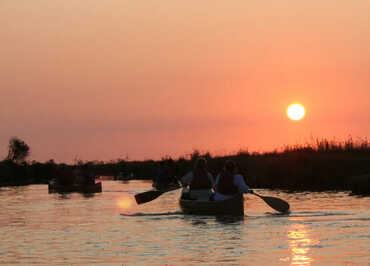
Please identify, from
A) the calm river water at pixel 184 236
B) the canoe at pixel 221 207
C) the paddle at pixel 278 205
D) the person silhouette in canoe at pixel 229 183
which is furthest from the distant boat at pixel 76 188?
the person silhouette in canoe at pixel 229 183

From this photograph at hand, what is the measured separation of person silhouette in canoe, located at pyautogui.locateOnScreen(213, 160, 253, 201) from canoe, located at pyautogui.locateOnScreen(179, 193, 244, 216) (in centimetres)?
25

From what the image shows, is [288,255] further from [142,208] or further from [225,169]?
[142,208]

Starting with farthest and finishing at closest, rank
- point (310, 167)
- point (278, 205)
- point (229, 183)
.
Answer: point (310, 167)
point (278, 205)
point (229, 183)

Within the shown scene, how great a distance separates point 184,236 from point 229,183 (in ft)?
19.0

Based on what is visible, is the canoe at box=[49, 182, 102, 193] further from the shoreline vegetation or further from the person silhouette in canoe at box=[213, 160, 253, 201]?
the person silhouette in canoe at box=[213, 160, 253, 201]

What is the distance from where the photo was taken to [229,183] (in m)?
24.7

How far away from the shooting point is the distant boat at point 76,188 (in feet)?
145

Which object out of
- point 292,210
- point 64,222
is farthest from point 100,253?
point 292,210

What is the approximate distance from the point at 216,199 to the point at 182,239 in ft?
22.0

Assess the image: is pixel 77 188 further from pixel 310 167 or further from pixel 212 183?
pixel 212 183

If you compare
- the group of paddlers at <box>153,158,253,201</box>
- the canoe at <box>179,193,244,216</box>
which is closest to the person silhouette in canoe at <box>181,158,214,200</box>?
the group of paddlers at <box>153,158,253,201</box>

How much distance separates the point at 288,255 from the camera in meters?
15.2

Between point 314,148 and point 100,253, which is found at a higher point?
point 314,148

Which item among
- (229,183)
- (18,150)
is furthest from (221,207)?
(18,150)
